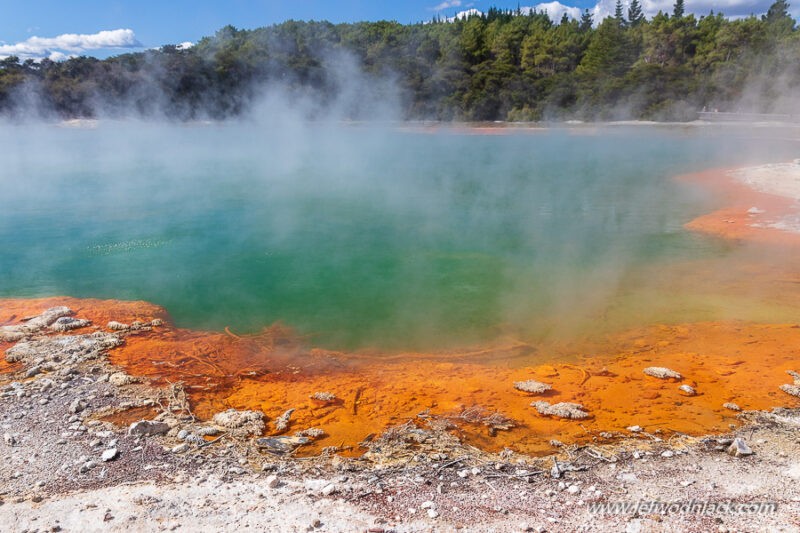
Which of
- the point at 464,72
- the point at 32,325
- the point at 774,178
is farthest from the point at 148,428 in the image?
the point at 464,72

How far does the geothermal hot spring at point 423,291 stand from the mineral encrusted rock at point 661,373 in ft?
0.24

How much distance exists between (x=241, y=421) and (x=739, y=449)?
277 centimetres

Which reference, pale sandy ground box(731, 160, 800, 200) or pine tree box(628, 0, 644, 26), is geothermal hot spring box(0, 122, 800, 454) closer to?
pale sandy ground box(731, 160, 800, 200)

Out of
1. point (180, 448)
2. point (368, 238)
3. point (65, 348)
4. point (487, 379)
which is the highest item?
point (368, 238)

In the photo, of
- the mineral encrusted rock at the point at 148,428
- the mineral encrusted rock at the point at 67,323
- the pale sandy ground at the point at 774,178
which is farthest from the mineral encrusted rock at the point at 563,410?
the pale sandy ground at the point at 774,178

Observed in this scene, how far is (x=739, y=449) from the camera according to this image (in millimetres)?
2871

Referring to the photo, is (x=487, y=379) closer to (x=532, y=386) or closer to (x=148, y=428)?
(x=532, y=386)

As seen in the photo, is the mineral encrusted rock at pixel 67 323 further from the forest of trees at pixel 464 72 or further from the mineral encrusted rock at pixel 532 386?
the forest of trees at pixel 464 72

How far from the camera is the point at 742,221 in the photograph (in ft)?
27.2

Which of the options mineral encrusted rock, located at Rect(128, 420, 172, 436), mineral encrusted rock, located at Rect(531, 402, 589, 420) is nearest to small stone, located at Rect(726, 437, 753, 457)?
mineral encrusted rock, located at Rect(531, 402, 589, 420)

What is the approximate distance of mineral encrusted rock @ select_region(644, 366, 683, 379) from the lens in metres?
3.91

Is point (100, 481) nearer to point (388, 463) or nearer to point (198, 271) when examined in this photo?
point (388, 463)

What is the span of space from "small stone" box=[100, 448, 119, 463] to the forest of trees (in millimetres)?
27311

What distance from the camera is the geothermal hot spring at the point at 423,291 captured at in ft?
12.2
